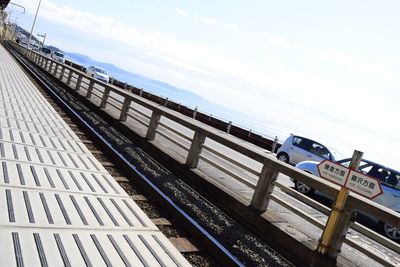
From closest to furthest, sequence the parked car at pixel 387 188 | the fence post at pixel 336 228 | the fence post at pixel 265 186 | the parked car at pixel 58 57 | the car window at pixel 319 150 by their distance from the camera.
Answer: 1. the fence post at pixel 336 228
2. the fence post at pixel 265 186
3. the parked car at pixel 387 188
4. the car window at pixel 319 150
5. the parked car at pixel 58 57

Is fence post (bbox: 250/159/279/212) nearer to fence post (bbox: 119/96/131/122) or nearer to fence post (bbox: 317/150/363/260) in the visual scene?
fence post (bbox: 317/150/363/260)

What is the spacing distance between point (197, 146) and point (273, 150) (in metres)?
14.5

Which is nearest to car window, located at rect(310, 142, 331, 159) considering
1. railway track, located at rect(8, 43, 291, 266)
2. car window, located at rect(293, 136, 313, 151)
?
car window, located at rect(293, 136, 313, 151)

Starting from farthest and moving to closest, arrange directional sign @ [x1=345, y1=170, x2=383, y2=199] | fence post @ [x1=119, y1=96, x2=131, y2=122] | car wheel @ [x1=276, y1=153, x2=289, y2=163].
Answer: car wheel @ [x1=276, y1=153, x2=289, y2=163] < fence post @ [x1=119, y1=96, x2=131, y2=122] < directional sign @ [x1=345, y1=170, x2=383, y2=199]

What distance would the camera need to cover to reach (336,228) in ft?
15.5

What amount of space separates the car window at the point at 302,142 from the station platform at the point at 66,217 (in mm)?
11082

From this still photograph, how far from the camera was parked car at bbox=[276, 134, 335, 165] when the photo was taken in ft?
48.8

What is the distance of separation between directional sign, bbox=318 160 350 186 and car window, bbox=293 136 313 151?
34.6 feet

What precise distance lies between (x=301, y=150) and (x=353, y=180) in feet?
36.4

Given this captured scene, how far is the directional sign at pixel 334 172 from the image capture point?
4770 mm

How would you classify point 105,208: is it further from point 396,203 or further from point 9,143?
point 396,203

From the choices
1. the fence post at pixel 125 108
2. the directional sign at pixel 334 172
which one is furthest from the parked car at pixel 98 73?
the directional sign at pixel 334 172

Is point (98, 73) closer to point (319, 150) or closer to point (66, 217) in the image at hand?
point (319, 150)

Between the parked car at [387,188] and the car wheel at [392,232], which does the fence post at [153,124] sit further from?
the car wheel at [392,232]
